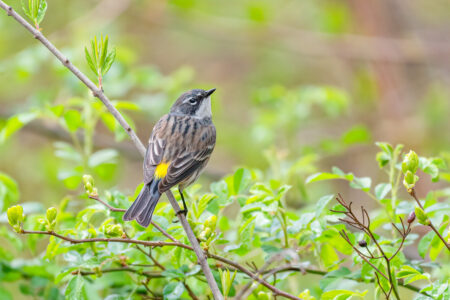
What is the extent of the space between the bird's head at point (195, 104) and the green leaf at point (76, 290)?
2.80 m

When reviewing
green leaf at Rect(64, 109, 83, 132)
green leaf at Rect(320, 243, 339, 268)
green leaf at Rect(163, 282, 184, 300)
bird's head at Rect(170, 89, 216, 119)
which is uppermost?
bird's head at Rect(170, 89, 216, 119)

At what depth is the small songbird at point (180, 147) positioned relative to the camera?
3.76 meters

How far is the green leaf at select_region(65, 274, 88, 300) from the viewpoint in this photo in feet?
8.34

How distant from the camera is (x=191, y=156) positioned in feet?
14.4

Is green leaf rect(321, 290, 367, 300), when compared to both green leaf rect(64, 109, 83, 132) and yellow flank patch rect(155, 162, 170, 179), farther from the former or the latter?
green leaf rect(64, 109, 83, 132)

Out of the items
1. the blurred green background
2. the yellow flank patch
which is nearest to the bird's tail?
the yellow flank patch

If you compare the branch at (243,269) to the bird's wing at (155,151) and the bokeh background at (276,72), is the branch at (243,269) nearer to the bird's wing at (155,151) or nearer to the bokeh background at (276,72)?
the bird's wing at (155,151)

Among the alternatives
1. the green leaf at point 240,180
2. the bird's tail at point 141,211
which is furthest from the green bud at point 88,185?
the green leaf at point 240,180

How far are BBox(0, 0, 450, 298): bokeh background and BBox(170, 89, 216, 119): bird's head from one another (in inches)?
20.0

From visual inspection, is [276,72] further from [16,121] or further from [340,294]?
[340,294]

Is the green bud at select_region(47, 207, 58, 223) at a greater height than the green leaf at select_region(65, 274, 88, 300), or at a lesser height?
greater

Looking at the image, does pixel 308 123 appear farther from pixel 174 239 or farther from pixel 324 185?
pixel 174 239

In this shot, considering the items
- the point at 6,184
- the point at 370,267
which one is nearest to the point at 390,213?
the point at 370,267

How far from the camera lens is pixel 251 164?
25.4 ft
